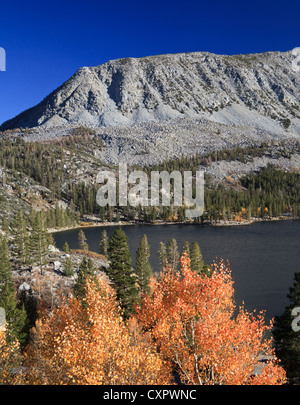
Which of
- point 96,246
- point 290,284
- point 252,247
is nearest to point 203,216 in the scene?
point 252,247

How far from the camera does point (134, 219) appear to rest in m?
196

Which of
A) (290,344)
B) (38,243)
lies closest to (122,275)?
(290,344)

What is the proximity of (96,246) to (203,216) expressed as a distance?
9165 cm

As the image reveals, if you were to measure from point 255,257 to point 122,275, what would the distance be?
196 ft

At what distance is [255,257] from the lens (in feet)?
289

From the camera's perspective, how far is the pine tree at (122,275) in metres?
42.0

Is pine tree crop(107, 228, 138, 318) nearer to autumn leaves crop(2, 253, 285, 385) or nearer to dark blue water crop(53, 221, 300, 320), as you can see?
autumn leaves crop(2, 253, 285, 385)

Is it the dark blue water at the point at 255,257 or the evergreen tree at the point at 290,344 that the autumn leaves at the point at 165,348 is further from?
the dark blue water at the point at 255,257

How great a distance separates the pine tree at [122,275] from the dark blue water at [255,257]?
78.6 ft

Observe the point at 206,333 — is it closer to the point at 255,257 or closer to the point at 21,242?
the point at 21,242

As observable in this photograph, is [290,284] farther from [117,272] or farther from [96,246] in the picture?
[96,246]

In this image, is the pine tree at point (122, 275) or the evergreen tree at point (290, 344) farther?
the pine tree at point (122, 275)

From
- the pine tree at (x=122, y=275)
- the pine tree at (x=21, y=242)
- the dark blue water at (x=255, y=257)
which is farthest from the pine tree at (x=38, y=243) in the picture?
the dark blue water at (x=255, y=257)
